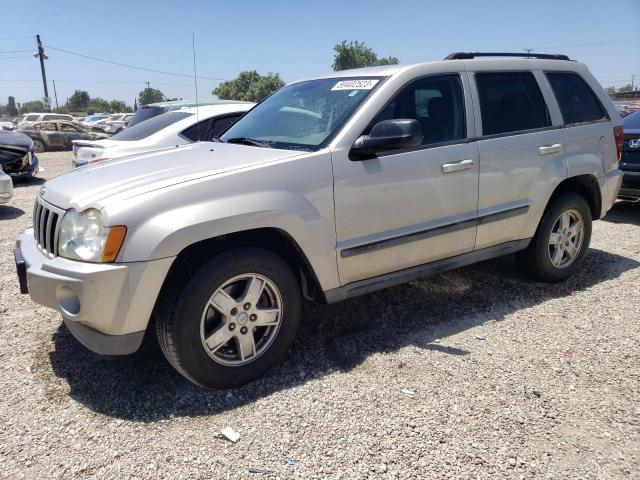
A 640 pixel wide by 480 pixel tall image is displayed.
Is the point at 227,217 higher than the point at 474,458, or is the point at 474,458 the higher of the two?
the point at 227,217

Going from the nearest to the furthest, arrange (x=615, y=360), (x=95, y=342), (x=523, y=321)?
(x=95, y=342), (x=615, y=360), (x=523, y=321)

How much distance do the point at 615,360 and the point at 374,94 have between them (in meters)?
2.26

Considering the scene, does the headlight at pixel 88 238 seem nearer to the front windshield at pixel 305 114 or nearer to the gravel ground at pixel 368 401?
the gravel ground at pixel 368 401

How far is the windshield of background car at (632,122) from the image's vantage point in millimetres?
7345

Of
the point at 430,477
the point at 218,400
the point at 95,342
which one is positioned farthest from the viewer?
the point at 218,400

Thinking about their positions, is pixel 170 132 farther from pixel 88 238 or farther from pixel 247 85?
pixel 247 85

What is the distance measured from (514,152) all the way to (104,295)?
3.00 metres

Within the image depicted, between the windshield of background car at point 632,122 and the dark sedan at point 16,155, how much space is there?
11.0 metres

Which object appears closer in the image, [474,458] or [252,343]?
[474,458]

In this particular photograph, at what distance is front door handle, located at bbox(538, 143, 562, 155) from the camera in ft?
13.4

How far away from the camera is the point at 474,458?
7.86 ft

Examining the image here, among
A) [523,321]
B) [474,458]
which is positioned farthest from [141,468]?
[523,321]

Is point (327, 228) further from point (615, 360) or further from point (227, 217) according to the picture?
point (615, 360)

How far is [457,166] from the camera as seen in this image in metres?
3.59
